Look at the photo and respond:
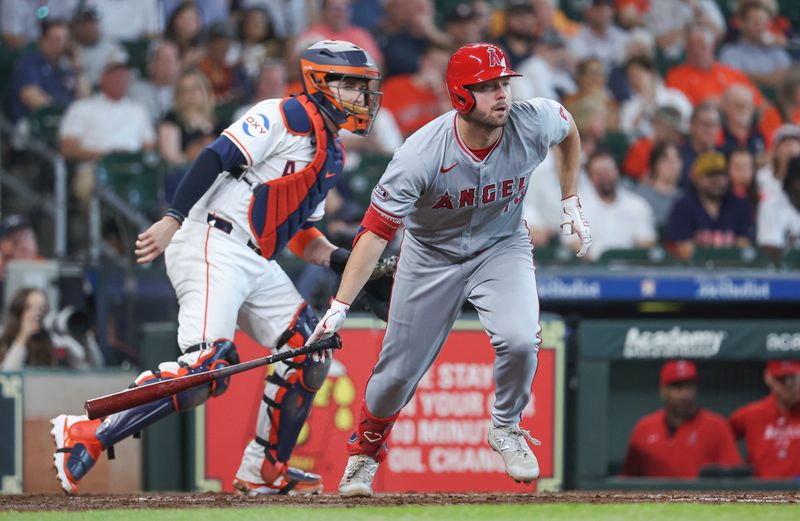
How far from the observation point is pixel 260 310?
5.46m

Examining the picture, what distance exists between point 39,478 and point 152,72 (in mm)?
3455

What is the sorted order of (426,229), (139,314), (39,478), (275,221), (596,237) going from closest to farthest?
1. (426,229)
2. (275,221)
3. (39,478)
4. (139,314)
5. (596,237)

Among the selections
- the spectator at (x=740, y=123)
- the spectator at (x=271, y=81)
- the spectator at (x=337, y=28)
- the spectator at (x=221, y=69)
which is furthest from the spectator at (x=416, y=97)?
the spectator at (x=740, y=123)

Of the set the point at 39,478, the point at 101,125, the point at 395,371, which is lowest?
the point at 39,478

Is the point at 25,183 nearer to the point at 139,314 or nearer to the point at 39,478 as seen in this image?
the point at 139,314

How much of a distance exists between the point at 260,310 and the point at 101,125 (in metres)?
4.16

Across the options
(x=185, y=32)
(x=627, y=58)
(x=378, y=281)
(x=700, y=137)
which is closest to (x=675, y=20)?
(x=627, y=58)

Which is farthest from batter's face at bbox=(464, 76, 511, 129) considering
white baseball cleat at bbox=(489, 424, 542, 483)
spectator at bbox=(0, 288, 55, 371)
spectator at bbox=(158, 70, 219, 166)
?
spectator at bbox=(158, 70, 219, 166)

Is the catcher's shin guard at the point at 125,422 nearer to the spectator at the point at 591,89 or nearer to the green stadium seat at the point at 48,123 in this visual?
the green stadium seat at the point at 48,123

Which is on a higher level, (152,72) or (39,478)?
(152,72)

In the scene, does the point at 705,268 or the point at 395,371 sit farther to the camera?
the point at 705,268

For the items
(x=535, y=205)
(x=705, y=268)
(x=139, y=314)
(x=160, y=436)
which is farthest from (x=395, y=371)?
(x=535, y=205)

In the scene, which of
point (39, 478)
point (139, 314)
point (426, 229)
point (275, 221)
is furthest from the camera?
point (139, 314)

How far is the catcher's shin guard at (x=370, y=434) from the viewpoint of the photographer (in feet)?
16.9
